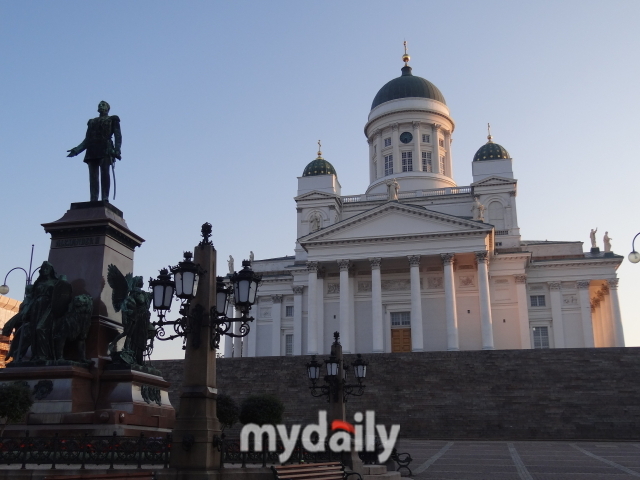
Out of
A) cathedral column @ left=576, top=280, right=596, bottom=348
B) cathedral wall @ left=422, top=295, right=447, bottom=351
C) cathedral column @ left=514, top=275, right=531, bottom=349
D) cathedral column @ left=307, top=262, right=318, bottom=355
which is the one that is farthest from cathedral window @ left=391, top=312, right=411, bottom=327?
cathedral column @ left=576, top=280, right=596, bottom=348

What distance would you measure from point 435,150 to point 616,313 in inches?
862

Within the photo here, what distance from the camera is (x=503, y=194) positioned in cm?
5641

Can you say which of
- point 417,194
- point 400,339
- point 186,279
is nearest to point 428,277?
point 400,339

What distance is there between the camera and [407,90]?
6531cm

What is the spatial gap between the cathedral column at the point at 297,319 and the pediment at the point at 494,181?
1745cm

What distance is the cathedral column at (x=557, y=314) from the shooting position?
51.5m

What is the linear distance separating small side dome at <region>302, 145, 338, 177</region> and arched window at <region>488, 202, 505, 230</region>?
47.3 feet

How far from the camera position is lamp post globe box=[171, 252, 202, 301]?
Result: 8.91 meters

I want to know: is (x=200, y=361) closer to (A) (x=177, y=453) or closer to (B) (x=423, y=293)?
(A) (x=177, y=453)

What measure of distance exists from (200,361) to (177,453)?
48.5 inches

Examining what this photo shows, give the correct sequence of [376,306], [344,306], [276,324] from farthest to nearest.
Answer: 1. [276,324]
2. [344,306]
3. [376,306]

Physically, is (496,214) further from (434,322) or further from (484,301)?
(484,301)

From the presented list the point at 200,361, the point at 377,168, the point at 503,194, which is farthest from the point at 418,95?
the point at 200,361

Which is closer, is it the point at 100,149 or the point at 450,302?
the point at 100,149
